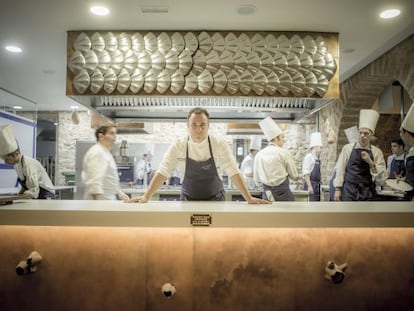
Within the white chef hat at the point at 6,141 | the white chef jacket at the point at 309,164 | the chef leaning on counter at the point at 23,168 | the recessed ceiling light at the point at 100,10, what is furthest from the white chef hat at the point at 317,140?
the white chef hat at the point at 6,141

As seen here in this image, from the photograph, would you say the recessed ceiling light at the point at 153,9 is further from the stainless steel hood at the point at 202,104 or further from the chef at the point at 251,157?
the chef at the point at 251,157

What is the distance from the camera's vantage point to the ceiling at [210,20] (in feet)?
9.51

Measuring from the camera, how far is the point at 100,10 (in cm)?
301

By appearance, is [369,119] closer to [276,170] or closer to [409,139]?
[409,139]

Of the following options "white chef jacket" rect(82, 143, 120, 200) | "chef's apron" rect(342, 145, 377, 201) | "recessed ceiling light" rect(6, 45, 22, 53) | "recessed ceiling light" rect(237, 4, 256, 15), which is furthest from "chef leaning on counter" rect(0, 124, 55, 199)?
"chef's apron" rect(342, 145, 377, 201)

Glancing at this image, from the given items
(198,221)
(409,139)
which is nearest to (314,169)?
(409,139)

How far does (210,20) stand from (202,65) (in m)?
0.43

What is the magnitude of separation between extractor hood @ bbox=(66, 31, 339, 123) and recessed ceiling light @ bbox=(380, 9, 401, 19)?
0.50 meters

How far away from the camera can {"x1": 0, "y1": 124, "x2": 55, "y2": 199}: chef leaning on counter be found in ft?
9.54

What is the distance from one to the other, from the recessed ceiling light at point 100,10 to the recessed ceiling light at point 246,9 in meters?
1.20

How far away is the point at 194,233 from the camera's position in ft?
5.69

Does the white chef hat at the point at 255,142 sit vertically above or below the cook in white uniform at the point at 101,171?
above

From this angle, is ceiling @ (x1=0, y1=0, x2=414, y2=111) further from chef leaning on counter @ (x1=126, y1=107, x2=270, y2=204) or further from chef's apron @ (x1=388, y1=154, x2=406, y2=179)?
chef's apron @ (x1=388, y1=154, x2=406, y2=179)

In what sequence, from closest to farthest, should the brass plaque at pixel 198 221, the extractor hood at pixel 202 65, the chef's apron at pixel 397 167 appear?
the brass plaque at pixel 198 221, the extractor hood at pixel 202 65, the chef's apron at pixel 397 167
